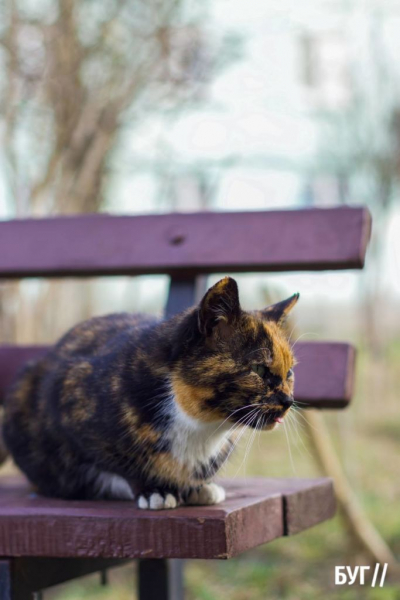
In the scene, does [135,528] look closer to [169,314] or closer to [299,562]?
[169,314]

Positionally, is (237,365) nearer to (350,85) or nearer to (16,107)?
(16,107)

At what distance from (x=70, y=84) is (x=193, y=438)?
9.66ft

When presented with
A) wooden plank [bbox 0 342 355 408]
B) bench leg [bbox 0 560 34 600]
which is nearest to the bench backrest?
wooden plank [bbox 0 342 355 408]

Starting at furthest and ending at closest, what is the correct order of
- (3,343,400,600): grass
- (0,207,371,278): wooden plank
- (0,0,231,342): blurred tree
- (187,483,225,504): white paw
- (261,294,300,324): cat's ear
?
1. (0,0,231,342): blurred tree
2. (3,343,400,600): grass
3. (0,207,371,278): wooden plank
4. (261,294,300,324): cat's ear
5. (187,483,225,504): white paw

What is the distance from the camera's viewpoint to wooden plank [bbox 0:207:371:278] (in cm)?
243

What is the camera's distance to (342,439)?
454cm

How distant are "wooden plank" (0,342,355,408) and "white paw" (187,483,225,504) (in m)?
0.65

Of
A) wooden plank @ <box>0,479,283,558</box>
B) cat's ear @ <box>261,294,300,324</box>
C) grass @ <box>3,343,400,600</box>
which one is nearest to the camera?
wooden plank @ <box>0,479,283,558</box>

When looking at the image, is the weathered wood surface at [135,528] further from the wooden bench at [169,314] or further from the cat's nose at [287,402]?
the cat's nose at [287,402]

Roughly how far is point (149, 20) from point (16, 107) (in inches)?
33.2

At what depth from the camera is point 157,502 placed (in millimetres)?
1604

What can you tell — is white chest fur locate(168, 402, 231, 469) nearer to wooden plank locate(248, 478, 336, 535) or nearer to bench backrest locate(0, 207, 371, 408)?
wooden plank locate(248, 478, 336, 535)

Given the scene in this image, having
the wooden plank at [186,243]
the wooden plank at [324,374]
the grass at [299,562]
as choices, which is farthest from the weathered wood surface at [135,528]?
the wooden plank at [186,243]

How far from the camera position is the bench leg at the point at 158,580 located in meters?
2.29
